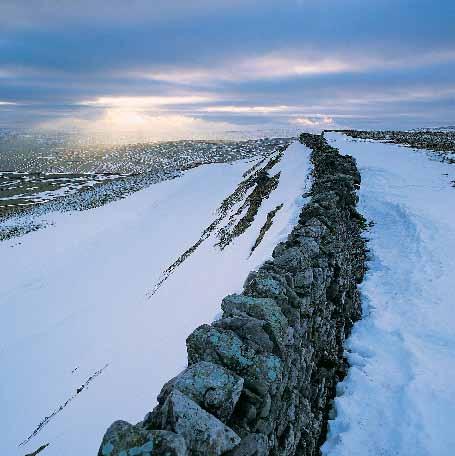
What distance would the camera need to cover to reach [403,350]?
911cm

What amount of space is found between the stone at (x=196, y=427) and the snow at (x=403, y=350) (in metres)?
4.06

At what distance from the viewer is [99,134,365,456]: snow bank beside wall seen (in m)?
3.93

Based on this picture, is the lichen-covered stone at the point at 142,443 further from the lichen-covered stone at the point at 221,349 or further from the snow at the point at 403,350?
the snow at the point at 403,350

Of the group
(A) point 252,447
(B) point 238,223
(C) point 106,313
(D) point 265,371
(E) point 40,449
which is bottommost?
(C) point 106,313

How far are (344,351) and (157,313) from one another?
11.4 meters

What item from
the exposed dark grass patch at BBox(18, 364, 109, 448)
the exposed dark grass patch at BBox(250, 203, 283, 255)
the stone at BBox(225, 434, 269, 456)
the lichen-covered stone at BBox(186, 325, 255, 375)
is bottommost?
the exposed dark grass patch at BBox(18, 364, 109, 448)

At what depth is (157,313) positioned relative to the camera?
18.8 m

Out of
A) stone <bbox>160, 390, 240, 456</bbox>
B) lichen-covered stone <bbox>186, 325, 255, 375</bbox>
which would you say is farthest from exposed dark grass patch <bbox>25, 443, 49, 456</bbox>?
stone <bbox>160, 390, 240, 456</bbox>

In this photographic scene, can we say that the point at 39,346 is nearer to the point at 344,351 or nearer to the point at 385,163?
the point at 344,351

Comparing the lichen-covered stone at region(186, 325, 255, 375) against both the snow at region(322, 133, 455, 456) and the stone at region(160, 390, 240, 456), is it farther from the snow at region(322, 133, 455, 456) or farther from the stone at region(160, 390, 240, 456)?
the snow at region(322, 133, 455, 456)

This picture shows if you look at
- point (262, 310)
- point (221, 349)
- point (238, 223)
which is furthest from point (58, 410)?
point (238, 223)

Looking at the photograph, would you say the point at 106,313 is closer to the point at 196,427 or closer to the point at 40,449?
the point at 40,449

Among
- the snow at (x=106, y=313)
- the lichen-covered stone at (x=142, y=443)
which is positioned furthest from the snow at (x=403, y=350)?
the lichen-covered stone at (x=142, y=443)

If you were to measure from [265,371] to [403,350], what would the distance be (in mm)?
5687
